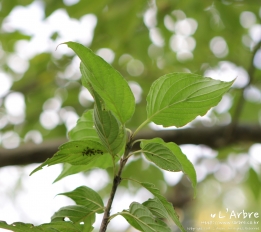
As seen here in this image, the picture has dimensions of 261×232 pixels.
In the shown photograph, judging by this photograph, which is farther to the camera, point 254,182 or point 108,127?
point 254,182

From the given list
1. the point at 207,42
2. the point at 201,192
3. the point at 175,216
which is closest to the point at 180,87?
the point at 175,216

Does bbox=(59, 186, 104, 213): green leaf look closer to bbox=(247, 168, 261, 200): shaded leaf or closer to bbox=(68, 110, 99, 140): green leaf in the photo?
bbox=(68, 110, 99, 140): green leaf

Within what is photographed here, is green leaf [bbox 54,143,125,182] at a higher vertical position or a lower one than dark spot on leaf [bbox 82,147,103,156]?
lower

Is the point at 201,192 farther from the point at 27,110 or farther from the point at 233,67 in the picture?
the point at 27,110

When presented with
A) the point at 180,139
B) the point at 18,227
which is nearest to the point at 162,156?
the point at 18,227

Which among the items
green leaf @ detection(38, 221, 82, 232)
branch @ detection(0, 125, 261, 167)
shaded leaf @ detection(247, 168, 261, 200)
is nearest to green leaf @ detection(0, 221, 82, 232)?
green leaf @ detection(38, 221, 82, 232)

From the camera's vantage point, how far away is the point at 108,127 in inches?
17.0

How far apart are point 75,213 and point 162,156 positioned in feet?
0.42

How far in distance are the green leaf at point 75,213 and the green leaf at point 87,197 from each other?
10mm

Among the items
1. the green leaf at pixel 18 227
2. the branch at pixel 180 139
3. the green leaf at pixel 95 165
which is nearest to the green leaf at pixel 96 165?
the green leaf at pixel 95 165

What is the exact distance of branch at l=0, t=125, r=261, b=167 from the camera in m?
1.20

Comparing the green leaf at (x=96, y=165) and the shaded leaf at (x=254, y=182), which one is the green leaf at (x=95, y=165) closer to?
the green leaf at (x=96, y=165)

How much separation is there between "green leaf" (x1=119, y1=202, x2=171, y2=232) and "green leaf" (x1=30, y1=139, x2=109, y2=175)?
7 centimetres

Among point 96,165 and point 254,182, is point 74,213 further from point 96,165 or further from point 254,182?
point 254,182
